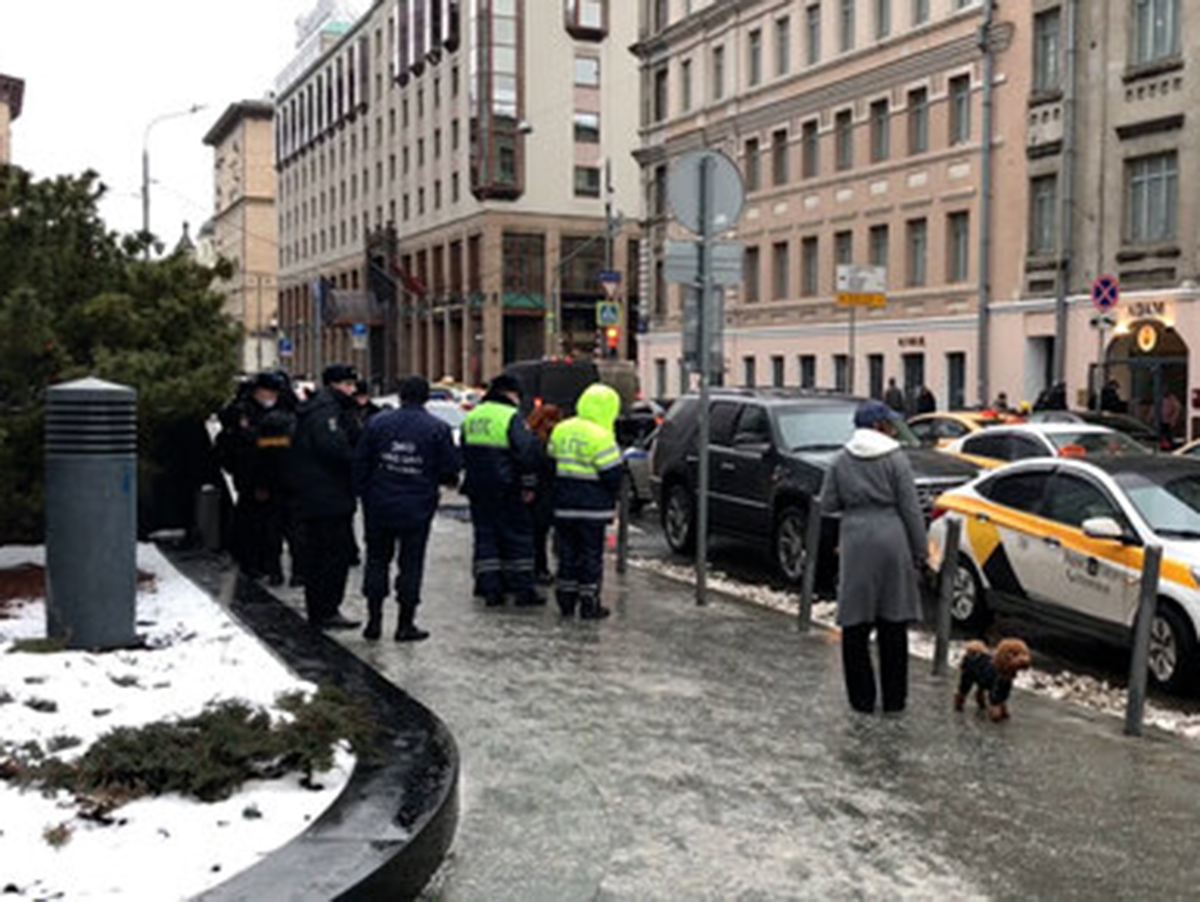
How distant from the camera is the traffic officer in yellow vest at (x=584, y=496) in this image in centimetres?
1002

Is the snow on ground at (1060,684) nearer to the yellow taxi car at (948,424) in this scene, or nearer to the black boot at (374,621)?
the black boot at (374,621)

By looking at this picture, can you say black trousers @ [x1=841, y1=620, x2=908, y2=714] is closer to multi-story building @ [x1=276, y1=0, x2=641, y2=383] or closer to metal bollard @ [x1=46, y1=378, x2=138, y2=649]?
metal bollard @ [x1=46, y1=378, x2=138, y2=649]

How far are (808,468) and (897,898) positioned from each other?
8557mm

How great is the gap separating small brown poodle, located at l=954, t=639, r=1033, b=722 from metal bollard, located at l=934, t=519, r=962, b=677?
106cm

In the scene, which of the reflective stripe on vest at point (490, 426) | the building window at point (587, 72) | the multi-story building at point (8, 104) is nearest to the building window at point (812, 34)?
the building window at point (587, 72)

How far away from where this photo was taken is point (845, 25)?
42312mm

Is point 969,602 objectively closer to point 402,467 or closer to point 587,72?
point 402,467

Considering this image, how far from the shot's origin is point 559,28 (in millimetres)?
72438

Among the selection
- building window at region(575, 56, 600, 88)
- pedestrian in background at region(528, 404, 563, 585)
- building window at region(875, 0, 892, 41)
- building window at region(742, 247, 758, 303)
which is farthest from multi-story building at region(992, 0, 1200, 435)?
building window at region(575, 56, 600, 88)

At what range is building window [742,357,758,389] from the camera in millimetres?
47219

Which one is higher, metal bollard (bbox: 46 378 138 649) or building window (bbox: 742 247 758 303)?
building window (bbox: 742 247 758 303)

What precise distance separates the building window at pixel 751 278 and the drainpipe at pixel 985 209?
12109 millimetres

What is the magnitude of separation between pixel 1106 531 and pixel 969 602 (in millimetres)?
1951

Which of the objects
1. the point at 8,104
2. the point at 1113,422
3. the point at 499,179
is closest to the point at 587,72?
the point at 499,179
